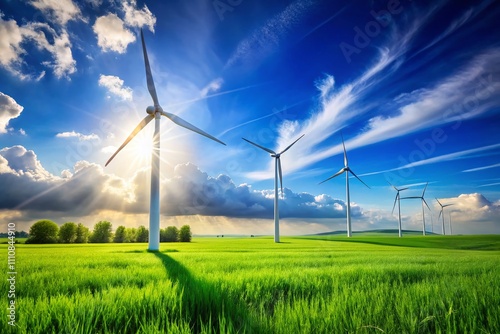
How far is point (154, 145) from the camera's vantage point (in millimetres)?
38312

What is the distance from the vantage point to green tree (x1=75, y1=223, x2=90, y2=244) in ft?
303

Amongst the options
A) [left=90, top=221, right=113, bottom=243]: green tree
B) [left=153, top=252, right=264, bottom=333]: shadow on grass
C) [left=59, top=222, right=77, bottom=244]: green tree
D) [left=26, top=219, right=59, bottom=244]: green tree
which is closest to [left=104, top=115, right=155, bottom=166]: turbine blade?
[left=153, top=252, right=264, bottom=333]: shadow on grass

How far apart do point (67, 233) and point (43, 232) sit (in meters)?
10.1

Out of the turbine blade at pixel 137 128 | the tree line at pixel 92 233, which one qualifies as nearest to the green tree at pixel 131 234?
the tree line at pixel 92 233

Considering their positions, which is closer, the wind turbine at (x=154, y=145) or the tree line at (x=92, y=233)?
the wind turbine at (x=154, y=145)

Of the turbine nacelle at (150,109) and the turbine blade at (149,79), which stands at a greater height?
the turbine blade at (149,79)

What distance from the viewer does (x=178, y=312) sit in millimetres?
3775

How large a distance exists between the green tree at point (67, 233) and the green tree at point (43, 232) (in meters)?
4.44

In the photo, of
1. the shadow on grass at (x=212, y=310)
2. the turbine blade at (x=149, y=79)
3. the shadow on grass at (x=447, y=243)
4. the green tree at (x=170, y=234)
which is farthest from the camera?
the green tree at (x=170, y=234)

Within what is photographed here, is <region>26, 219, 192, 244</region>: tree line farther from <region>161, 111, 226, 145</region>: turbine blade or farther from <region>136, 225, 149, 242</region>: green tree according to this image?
<region>161, 111, 226, 145</region>: turbine blade

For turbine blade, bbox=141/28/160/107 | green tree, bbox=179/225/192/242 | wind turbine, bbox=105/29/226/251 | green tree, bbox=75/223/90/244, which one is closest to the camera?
wind turbine, bbox=105/29/226/251

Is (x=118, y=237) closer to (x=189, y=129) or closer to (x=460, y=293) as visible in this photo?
(x=189, y=129)

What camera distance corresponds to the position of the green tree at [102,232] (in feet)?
328

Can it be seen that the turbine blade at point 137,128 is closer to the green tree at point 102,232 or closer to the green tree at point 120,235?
the green tree at point 102,232
